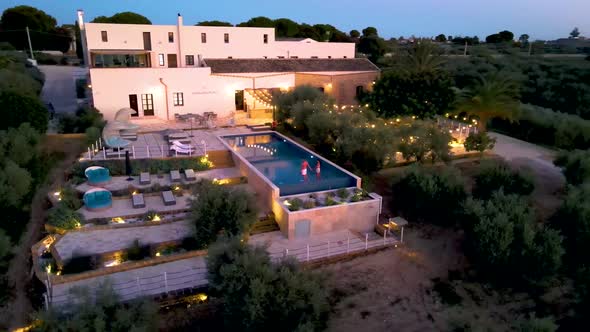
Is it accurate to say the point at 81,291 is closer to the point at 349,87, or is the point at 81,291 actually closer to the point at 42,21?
the point at 349,87

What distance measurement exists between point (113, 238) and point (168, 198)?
2916 mm

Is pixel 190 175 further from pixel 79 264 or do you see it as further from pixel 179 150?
pixel 79 264

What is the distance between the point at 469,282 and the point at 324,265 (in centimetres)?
454

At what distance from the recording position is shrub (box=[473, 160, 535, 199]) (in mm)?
16797

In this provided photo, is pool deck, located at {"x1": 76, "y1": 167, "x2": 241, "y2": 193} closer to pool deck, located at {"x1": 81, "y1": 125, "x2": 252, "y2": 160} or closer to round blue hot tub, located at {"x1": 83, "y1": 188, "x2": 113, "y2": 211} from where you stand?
round blue hot tub, located at {"x1": 83, "y1": 188, "x2": 113, "y2": 211}

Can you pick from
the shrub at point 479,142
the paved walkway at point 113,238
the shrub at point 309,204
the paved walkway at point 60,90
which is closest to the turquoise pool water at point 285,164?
the shrub at point 309,204

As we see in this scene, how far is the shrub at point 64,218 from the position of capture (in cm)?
1401

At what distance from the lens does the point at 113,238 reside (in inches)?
539

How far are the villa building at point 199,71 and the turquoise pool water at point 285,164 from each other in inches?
207

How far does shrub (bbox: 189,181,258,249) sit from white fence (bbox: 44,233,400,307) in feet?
4.04

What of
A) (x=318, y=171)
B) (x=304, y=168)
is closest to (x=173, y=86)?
(x=304, y=168)

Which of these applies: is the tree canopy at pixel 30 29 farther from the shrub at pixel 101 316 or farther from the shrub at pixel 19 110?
the shrub at pixel 101 316

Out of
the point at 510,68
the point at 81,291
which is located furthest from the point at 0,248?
the point at 510,68

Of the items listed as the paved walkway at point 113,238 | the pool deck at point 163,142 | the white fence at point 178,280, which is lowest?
the white fence at point 178,280
